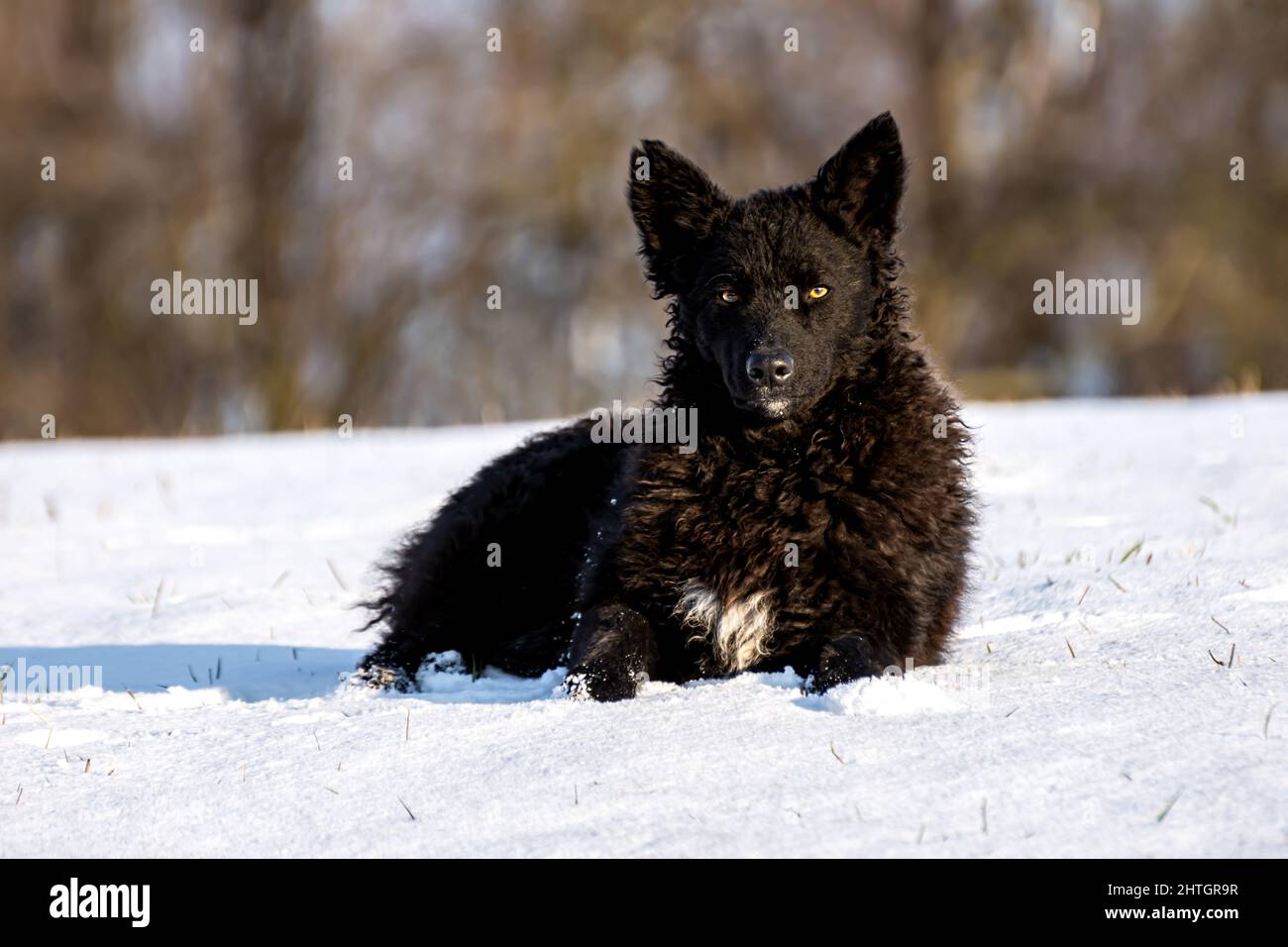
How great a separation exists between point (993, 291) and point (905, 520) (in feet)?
76.1

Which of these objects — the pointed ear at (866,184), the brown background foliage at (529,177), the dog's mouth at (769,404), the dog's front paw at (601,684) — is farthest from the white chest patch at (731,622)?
the brown background foliage at (529,177)

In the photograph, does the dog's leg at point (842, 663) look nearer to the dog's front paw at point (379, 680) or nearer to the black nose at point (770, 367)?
the black nose at point (770, 367)

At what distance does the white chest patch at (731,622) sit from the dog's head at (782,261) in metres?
0.70

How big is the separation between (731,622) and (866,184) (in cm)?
178

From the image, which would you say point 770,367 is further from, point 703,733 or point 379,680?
point 379,680

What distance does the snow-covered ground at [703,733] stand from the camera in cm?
356

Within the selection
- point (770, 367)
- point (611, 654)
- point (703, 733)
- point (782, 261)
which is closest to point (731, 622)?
point (611, 654)

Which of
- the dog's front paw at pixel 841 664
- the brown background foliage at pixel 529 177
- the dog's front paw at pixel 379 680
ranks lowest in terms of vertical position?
the dog's front paw at pixel 379 680

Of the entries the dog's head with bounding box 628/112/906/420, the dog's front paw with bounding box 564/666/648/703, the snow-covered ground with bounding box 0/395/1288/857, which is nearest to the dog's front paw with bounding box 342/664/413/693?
the snow-covered ground with bounding box 0/395/1288/857

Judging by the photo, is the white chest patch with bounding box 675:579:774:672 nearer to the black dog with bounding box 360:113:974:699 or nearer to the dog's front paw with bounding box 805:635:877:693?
the black dog with bounding box 360:113:974:699
